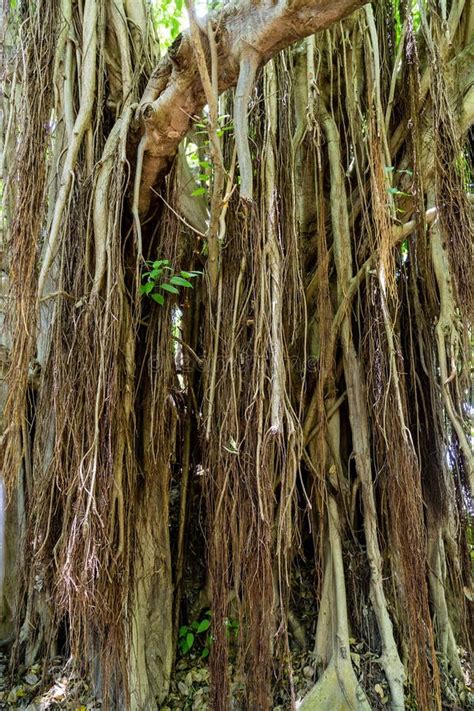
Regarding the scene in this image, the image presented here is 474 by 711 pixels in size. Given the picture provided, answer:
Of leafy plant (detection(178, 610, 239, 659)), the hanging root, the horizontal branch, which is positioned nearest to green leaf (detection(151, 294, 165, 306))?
the horizontal branch

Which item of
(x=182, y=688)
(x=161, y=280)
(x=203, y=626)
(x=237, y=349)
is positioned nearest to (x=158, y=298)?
(x=161, y=280)

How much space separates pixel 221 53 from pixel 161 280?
717 millimetres

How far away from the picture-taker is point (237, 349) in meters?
1.85

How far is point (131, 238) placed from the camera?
5.94ft

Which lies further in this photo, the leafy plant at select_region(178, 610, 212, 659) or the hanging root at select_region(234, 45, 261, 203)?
the leafy plant at select_region(178, 610, 212, 659)

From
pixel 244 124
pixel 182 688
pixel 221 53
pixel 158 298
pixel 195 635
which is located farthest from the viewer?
pixel 195 635

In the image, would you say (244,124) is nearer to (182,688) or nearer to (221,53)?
(221,53)

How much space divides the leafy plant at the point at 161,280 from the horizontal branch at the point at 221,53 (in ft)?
0.90

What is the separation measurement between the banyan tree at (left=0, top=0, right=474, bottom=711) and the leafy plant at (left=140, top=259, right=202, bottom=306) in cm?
1

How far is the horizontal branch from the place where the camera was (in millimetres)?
1195

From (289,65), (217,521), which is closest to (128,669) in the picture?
(217,521)

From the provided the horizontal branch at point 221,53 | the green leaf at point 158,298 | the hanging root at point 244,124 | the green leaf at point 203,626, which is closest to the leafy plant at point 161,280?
the green leaf at point 158,298

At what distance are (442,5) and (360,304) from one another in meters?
1.10

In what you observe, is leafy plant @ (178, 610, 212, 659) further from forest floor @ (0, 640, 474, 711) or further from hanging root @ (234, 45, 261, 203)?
hanging root @ (234, 45, 261, 203)
